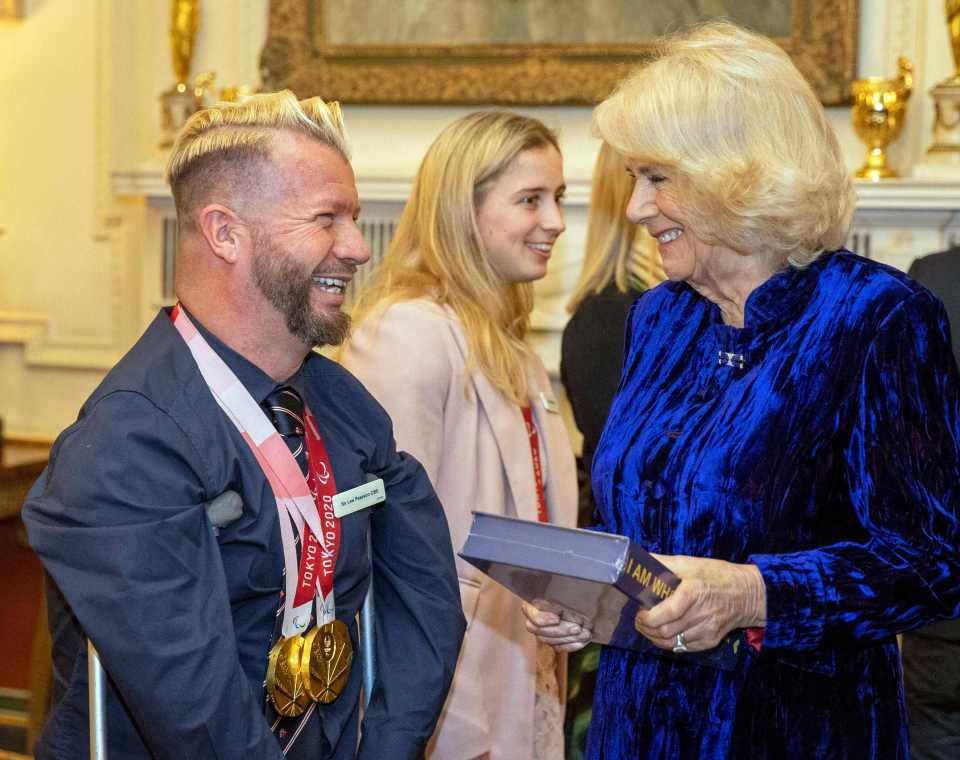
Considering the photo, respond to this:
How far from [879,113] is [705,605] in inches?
151

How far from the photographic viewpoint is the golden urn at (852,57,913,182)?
5230 mm

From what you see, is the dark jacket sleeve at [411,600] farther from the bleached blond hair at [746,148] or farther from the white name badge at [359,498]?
the bleached blond hair at [746,148]

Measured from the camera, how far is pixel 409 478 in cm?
219

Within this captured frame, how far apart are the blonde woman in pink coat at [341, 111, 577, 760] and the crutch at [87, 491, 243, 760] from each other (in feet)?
3.39

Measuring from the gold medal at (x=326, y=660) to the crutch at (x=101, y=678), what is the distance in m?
0.23

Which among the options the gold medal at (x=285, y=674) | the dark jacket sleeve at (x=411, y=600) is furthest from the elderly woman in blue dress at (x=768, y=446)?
the gold medal at (x=285, y=674)

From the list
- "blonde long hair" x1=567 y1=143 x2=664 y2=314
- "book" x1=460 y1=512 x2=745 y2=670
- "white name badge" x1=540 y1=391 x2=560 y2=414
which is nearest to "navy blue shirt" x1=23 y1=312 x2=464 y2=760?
"book" x1=460 y1=512 x2=745 y2=670

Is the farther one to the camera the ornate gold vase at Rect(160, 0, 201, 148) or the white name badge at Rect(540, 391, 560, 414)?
the ornate gold vase at Rect(160, 0, 201, 148)

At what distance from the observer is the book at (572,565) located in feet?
5.61

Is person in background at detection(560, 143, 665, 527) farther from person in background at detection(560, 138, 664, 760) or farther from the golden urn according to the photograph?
the golden urn

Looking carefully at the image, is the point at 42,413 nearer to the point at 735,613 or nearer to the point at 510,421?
the point at 510,421

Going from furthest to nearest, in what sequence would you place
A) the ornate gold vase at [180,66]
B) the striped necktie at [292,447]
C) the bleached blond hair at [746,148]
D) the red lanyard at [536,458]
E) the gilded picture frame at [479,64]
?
1. the ornate gold vase at [180,66]
2. the gilded picture frame at [479,64]
3. the red lanyard at [536,458]
4. the bleached blond hair at [746,148]
5. the striped necktie at [292,447]

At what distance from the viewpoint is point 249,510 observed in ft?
6.04

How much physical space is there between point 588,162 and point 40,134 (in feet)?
9.97
